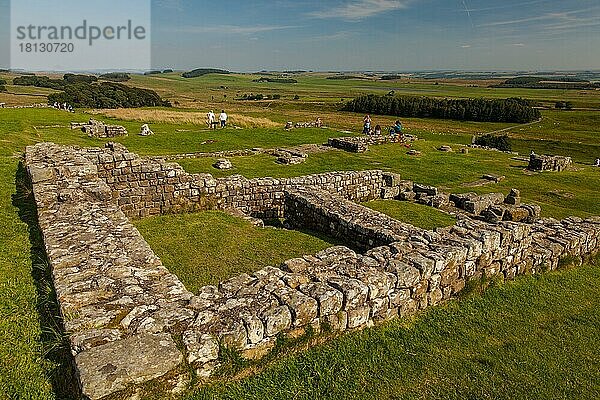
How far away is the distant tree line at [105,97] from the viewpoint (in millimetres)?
67125

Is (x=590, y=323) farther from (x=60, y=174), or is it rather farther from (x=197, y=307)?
(x=60, y=174)

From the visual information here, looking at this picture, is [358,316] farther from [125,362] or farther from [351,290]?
[125,362]

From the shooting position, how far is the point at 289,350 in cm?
546

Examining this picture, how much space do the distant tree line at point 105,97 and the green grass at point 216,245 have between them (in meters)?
62.5

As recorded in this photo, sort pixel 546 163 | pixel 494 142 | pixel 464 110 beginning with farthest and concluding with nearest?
pixel 464 110 < pixel 494 142 < pixel 546 163

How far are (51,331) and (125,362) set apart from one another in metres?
1.88

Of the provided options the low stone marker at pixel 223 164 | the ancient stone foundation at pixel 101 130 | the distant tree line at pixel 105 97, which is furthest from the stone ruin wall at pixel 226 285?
the distant tree line at pixel 105 97

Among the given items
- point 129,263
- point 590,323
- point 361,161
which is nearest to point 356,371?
point 129,263

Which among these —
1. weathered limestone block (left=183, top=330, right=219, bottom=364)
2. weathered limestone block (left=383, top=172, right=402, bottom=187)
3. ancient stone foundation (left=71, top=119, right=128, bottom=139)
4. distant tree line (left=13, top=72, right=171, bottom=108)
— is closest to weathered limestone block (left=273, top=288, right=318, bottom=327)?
weathered limestone block (left=183, top=330, right=219, bottom=364)

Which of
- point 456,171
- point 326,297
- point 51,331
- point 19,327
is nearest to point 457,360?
point 326,297

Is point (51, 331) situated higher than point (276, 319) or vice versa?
point (276, 319)

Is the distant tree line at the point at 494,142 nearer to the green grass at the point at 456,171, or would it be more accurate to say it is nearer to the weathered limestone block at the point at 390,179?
the green grass at the point at 456,171

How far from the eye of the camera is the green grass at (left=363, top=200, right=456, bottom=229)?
13.4m

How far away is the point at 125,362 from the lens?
427 centimetres
